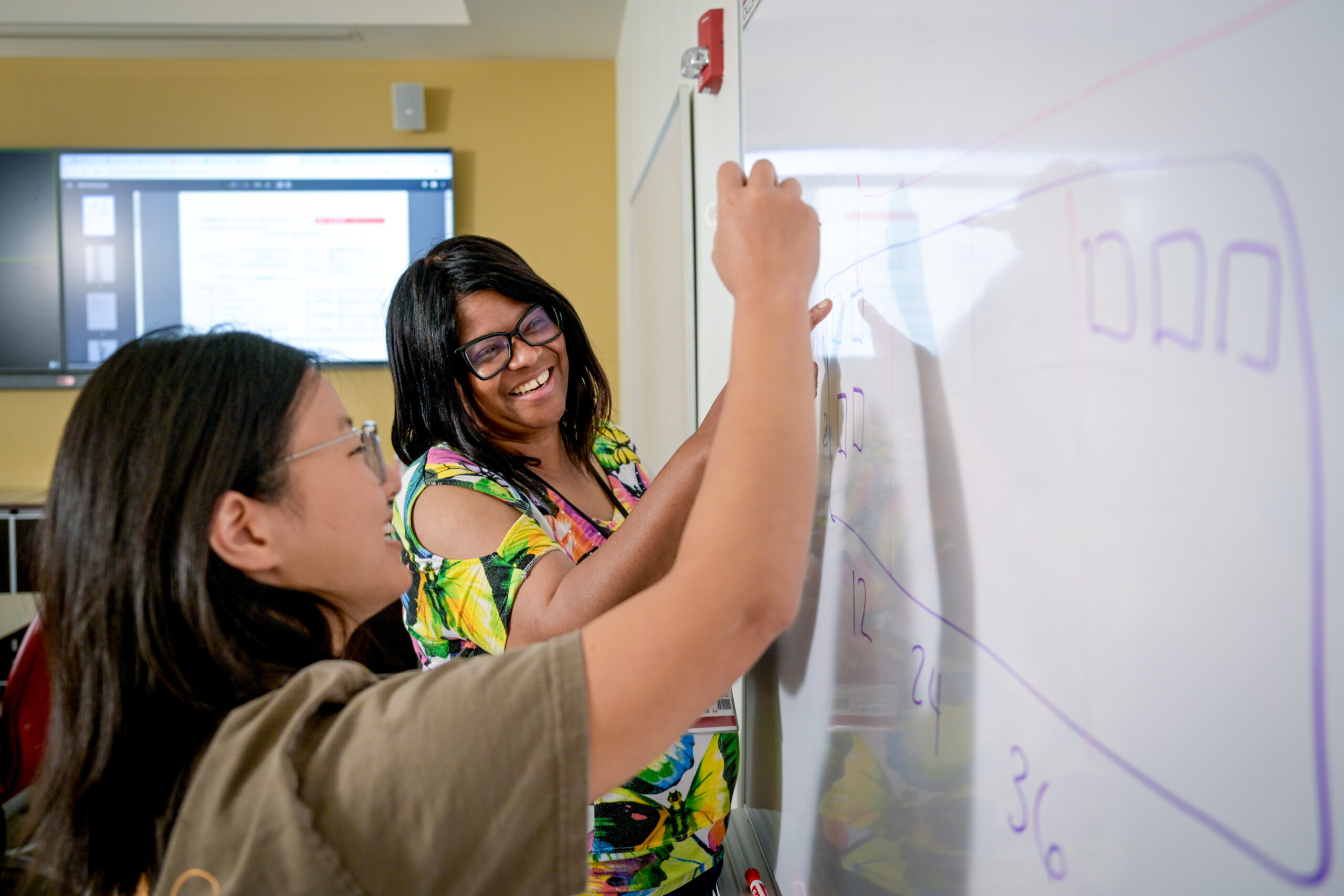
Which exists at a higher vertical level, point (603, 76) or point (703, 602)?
point (603, 76)

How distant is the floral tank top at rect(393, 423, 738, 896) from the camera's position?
775 millimetres

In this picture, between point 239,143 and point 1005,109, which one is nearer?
point 1005,109

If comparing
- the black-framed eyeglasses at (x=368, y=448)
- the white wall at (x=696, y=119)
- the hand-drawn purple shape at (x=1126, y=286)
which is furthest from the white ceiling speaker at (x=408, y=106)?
the hand-drawn purple shape at (x=1126, y=286)

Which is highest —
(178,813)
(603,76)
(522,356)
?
(603,76)

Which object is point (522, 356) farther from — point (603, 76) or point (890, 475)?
point (603, 76)

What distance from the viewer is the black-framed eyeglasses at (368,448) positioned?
598mm

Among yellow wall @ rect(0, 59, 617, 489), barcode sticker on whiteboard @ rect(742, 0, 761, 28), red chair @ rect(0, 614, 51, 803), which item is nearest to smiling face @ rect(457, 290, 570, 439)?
barcode sticker on whiteboard @ rect(742, 0, 761, 28)

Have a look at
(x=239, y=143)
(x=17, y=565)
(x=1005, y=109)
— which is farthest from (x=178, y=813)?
(x=239, y=143)

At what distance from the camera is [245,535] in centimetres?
57

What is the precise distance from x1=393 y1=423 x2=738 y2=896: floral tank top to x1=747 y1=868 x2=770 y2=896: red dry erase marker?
1.7 inches

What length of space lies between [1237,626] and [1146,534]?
5cm

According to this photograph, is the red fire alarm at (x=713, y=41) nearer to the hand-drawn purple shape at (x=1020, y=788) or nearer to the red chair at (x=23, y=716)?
the hand-drawn purple shape at (x=1020, y=788)

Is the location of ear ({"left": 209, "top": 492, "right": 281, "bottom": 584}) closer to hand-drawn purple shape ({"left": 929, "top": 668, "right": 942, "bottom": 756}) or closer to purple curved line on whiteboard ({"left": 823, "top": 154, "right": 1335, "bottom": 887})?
hand-drawn purple shape ({"left": 929, "top": 668, "right": 942, "bottom": 756})

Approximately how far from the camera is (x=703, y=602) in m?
0.45
